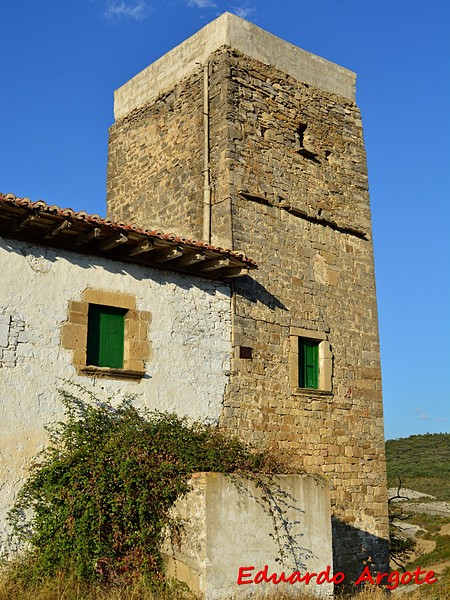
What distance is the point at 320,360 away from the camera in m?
11.4

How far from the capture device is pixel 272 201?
11.3m

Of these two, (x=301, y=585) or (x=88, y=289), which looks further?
(x=88, y=289)

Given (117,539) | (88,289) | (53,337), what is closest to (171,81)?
(88,289)

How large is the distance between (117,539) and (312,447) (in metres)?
4.11

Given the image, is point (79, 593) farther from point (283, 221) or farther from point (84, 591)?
point (283, 221)

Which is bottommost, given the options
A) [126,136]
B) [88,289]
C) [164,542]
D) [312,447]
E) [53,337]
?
[164,542]

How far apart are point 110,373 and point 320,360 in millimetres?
4015

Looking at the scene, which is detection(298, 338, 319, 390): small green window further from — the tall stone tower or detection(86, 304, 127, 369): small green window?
detection(86, 304, 127, 369): small green window

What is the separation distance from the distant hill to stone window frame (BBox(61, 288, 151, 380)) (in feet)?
108

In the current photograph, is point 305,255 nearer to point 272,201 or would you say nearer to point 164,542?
point 272,201

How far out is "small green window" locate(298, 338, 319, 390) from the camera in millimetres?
11102

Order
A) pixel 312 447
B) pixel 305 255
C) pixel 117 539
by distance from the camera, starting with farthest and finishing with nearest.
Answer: pixel 305 255, pixel 312 447, pixel 117 539

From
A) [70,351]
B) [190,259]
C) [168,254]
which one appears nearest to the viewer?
[70,351]

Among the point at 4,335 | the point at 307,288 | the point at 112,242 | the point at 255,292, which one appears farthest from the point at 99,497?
the point at 307,288
